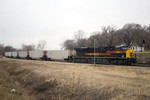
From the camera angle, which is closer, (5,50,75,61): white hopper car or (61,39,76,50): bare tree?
(5,50,75,61): white hopper car

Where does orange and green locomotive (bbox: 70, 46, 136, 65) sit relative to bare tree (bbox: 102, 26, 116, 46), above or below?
below

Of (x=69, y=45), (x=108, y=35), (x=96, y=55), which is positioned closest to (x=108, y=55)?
(x=96, y=55)

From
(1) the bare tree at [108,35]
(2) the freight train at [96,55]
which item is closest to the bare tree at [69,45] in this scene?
(1) the bare tree at [108,35]

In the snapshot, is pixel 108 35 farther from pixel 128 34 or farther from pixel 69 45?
pixel 69 45

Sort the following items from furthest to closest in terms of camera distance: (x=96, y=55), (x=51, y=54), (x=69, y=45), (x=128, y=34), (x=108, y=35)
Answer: (x=69, y=45) < (x=128, y=34) < (x=108, y=35) < (x=51, y=54) < (x=96, y=55)

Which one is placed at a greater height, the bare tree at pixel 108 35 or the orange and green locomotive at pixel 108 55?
the bare tree at pixel 108 35

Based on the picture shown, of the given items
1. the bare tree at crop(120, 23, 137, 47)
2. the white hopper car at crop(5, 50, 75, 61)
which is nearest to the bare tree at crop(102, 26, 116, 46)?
the bare tree at crop(120, 23, 137, 47)

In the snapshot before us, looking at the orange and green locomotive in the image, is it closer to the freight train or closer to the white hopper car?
the freight train

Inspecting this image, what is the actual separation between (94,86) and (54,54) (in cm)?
2698

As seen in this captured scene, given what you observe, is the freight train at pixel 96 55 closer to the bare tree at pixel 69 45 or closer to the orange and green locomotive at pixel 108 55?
the orange and green locomotive at pixel 108 55

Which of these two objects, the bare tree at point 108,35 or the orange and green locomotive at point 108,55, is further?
the bare tree at point 108,35

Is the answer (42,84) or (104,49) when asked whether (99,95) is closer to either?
(42,84)

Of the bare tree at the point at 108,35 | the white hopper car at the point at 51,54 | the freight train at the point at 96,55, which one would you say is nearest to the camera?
the freight train at the point at 96,55

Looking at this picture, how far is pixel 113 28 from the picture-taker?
47.8 metres
